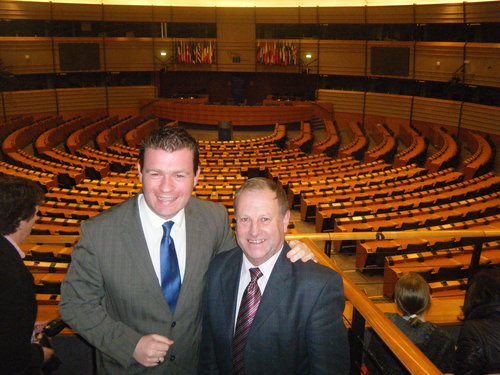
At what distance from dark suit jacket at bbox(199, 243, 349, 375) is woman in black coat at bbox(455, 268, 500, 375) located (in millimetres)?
879

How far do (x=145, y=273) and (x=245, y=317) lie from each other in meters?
0.55

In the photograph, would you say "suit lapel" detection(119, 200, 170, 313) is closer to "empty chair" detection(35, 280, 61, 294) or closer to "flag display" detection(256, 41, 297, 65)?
"empty chair" detection(35, 280, 61, 294)

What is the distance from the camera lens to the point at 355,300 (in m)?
2.24

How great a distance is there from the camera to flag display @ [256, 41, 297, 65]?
27.7 metres

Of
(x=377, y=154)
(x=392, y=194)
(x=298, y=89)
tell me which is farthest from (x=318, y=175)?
(x=298, y=89)

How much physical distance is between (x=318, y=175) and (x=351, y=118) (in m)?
13.6

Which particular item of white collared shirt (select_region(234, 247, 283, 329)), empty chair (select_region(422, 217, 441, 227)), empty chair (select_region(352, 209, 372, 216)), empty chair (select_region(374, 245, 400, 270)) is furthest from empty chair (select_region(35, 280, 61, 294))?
empty chair (select_region(422, 217, 441, 227))

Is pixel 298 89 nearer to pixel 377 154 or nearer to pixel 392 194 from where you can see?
pixel 377 154

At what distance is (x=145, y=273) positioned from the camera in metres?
2.33

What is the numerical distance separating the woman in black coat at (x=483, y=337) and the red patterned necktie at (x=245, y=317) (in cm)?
126

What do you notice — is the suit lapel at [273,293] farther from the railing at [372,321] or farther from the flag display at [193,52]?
the flag display at [193,52]

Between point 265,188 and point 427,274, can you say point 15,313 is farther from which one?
point 427,274

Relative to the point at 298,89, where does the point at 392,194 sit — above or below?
below

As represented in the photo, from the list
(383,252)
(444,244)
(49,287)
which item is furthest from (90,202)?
(444,244)
